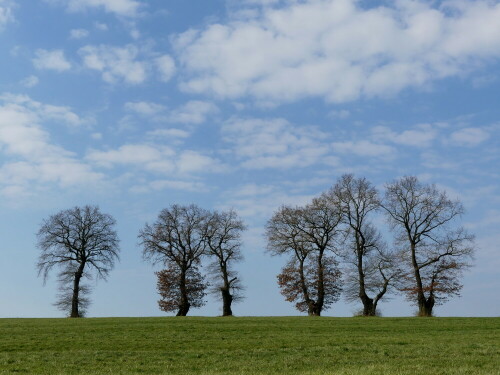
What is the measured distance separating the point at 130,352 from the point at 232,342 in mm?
5645

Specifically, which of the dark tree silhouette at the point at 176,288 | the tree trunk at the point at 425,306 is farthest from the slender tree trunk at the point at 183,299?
the tree trunk at the point at 425,306

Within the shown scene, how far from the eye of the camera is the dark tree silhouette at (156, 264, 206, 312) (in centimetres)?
6544

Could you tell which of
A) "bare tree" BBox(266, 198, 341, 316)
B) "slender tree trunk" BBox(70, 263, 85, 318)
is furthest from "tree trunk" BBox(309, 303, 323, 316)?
"slender tree trunk" BBox(70, 263, 85, 318)

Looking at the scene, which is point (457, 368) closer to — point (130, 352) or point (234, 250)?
point (130, 352)

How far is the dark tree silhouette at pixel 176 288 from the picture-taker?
6544cm

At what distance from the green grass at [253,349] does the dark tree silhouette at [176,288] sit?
89.1 feet

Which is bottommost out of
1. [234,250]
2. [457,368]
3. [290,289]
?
[457,368]

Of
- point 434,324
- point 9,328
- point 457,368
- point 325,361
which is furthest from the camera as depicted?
point 434,324

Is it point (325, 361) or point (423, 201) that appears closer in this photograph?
point (325, 361)

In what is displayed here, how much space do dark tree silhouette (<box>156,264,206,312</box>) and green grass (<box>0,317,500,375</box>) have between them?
2717 centimetres

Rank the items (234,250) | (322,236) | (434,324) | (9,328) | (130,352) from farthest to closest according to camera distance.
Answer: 1. (234,250)
2. (322,236)
3. (434,324)
4. (9,328)
5. (130,352)

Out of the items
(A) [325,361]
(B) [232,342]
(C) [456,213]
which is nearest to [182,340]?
(B) [232,342]

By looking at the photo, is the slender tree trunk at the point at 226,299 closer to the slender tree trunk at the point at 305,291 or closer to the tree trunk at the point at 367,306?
the slender tree trunk at the point at 305,291

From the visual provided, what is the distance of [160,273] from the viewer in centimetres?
6694
